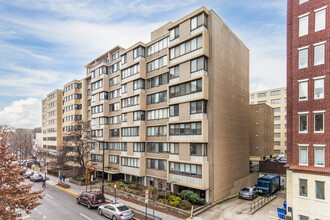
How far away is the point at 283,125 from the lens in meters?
69.8

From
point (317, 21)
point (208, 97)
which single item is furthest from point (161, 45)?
point (317, 21)

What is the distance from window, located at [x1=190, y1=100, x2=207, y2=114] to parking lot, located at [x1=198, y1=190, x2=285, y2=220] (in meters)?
11.2

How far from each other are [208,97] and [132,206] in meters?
15.9

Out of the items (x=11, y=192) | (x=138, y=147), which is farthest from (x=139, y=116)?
(x=11, y=192)

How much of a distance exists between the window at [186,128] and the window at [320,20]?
14.4 m

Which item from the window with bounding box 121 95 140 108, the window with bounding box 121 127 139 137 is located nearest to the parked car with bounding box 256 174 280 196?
the window with bounding box 121 127 139 137

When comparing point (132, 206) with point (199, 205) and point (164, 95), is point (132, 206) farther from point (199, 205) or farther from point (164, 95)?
point (164, 95)

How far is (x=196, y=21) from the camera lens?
2586 cm

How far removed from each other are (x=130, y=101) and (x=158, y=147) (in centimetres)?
947

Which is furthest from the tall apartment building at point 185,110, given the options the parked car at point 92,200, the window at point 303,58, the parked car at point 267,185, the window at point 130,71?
the window at point 303,58

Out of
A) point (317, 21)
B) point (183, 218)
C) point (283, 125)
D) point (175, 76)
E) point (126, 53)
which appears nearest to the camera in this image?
point (317, 21)

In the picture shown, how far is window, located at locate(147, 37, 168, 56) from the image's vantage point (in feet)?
102

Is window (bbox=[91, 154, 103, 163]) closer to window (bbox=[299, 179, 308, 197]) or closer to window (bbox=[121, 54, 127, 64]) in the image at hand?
window (bbox=[121, 54, 127, 64])

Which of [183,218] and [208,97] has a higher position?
[208,97]
